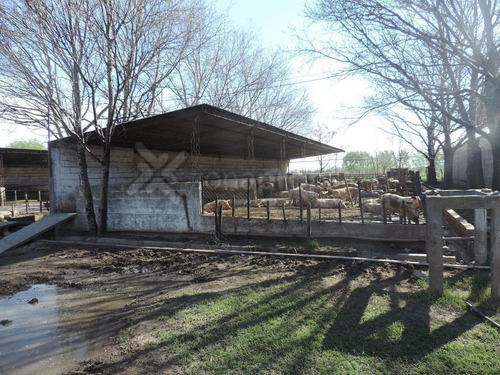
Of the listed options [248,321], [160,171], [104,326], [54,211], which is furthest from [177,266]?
[160,171]

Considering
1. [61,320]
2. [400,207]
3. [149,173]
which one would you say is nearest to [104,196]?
[61,320]

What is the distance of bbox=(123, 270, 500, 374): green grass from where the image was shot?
2.56 m

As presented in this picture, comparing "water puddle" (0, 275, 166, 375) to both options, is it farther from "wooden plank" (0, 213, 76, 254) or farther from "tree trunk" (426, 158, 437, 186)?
"tree trunk" (426, 158, 437, 186)

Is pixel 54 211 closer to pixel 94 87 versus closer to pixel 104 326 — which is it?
pixel 94 87

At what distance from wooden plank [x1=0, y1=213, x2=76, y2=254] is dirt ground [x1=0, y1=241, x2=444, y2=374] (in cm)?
63

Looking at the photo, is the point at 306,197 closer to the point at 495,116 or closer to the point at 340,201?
the point at 340,201

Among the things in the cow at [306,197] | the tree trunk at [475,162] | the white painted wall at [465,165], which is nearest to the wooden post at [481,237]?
the cow at [306,197]

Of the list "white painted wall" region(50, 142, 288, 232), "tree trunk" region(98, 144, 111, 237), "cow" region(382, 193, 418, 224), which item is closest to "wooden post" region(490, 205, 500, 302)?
"cow" region(382, 193, 418, 224)

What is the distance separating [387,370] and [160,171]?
600 inches

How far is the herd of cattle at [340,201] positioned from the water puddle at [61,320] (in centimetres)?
373

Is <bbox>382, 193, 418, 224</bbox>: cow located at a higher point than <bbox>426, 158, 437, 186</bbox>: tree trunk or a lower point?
lower

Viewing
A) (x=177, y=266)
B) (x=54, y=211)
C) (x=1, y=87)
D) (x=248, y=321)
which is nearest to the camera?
(x=248, y=321)

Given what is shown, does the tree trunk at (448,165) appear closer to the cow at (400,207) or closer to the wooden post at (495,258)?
the cow at (400,207)

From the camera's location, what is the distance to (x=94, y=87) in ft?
27.1
